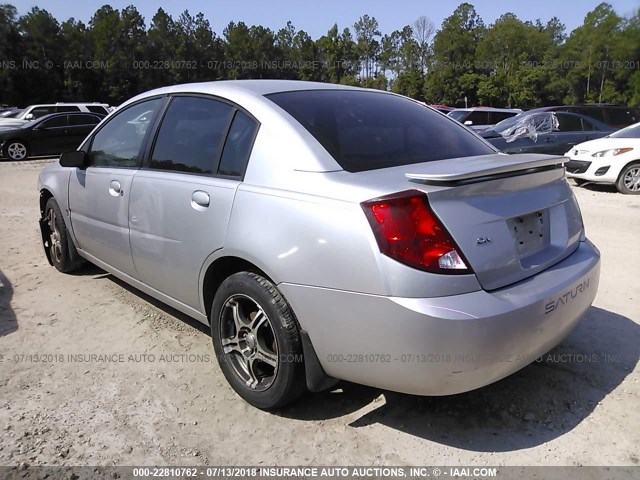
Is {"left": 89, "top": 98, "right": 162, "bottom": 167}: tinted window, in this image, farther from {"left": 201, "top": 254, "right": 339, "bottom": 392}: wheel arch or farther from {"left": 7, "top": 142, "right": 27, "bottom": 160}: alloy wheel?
{"left": 7, "top": 142, "right": 27, "bottom": 160}: alloy wheel

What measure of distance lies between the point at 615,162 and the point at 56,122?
51.8ft

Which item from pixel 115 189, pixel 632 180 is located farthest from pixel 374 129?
pixel 632 180

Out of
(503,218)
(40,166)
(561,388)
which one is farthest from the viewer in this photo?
(40,166)

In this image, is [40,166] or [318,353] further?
[40,166]

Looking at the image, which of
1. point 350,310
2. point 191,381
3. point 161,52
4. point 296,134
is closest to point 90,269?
point 191,381

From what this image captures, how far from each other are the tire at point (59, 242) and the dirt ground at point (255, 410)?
89 cm

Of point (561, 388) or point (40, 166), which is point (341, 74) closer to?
point (40, 166)

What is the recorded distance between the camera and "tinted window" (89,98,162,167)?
357cm

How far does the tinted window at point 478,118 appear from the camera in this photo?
15367 mm

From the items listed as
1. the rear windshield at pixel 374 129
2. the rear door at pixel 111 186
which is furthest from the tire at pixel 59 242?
the rear windshield at pixel 374 129

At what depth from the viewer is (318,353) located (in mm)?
2352

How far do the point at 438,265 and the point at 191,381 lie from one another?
170cm

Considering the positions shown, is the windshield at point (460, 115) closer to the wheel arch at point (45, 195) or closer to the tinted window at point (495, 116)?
the tinted window at point (495, 116)

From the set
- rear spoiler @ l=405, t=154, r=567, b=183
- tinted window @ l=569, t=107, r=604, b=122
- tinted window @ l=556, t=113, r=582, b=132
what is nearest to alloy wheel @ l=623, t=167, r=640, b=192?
tinted window @ l=556, t=113, r=582, b=132
